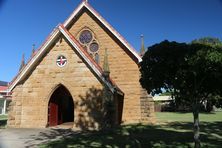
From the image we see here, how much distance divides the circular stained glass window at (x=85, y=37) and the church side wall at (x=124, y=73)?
64 centimetres

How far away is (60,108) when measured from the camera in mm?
24953

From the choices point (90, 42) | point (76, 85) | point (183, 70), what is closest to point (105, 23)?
point (90, 42)

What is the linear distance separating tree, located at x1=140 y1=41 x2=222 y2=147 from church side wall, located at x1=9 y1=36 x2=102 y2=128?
8913 mm

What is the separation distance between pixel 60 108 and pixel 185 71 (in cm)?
1634

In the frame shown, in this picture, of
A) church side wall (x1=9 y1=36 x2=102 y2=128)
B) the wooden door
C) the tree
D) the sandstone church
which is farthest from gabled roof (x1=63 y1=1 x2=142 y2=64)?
the tree

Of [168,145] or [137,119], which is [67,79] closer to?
[137,119]

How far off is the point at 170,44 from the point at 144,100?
12960 millimetres

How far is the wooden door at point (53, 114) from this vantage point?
22.4 meters

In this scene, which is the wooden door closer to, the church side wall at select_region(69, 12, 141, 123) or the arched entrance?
the arched entrance

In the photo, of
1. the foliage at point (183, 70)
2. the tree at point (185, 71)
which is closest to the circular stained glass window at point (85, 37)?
the tree at point (185, 71)

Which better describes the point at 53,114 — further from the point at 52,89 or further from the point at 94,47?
the point at 94,47

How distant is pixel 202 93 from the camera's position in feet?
39.2

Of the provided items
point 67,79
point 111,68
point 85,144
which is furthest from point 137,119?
point 85,144

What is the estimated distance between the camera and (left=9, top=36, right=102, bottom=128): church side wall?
20.4m
